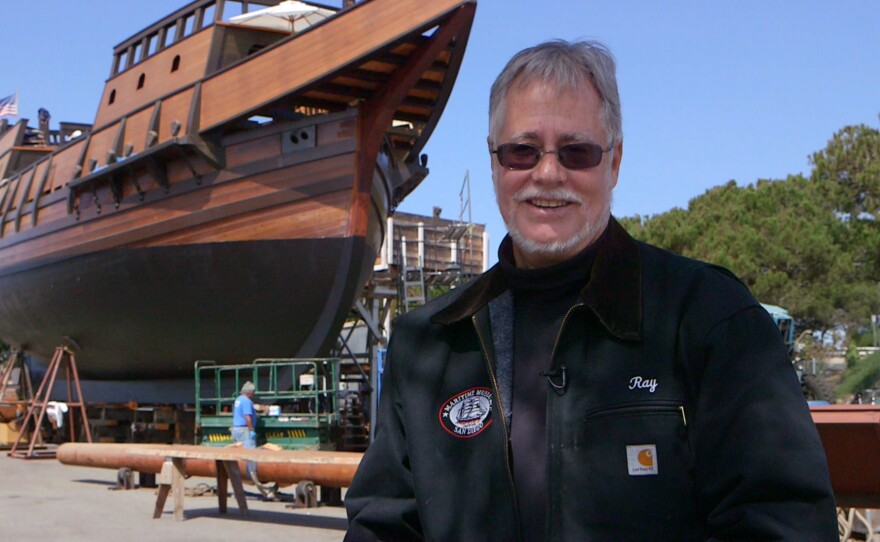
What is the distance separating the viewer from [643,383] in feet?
5.70

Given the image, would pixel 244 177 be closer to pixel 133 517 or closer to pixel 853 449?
pixel 133 517

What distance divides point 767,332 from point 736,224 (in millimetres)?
38053

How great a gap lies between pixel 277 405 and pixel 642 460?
49.3 feet

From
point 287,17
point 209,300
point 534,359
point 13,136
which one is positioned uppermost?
point 13,136

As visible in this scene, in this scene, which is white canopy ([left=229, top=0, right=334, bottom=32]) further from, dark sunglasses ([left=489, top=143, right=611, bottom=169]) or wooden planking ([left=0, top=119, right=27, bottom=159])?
dark sunglasses ([left=489, top=143, right=611, bottom=169])

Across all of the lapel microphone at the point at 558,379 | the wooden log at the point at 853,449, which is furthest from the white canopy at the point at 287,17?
the lapel microphone at the point at 558,379

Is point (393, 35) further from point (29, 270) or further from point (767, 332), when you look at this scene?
point (767, 332)

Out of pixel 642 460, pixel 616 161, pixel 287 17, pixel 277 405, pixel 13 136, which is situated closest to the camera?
pixel 642 460

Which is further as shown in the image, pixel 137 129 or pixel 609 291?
pixel 137 129

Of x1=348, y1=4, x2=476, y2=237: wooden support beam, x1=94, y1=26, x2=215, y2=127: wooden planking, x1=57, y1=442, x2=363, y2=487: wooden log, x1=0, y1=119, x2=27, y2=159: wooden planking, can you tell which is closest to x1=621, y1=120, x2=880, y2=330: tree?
x1=348, y1=4, x2=476, y2=237: wooden support beam

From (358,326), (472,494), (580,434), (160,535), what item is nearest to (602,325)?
(580,434)

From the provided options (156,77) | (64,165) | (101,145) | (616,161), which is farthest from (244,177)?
(616,161)

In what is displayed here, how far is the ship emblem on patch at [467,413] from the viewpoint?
1.90 m

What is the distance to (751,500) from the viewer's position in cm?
162
